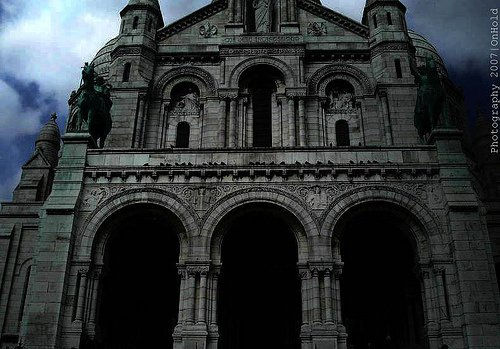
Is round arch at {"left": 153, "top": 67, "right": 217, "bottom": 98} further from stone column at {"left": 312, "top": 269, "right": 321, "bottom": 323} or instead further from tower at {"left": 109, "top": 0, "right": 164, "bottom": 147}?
stone column at {"left": 312, "top": 269, "right": 321, "bottom": 323}

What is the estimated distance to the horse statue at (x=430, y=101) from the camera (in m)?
22.8

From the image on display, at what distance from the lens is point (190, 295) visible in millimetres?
19438

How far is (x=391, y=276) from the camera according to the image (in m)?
23.9

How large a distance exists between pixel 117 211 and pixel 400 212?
32.5ft

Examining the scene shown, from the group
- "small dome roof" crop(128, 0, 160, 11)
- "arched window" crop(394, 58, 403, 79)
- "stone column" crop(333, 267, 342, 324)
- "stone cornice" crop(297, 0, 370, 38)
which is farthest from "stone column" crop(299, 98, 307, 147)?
"small dome roof" crop(128, 0, 160, 11)

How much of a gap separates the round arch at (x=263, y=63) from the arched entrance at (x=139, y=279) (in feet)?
31.2

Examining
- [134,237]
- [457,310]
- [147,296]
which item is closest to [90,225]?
[134,237]

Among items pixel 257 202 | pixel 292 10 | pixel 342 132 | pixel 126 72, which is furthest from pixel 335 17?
pixel 257 202

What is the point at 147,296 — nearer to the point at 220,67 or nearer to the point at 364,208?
the point at 364,208

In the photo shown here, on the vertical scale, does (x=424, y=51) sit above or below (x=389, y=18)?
above

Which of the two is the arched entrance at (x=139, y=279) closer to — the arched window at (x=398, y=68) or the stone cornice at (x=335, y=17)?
the arched window at (x=398, y=68)

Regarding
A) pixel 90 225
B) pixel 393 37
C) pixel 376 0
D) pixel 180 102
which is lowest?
pixel 90 225

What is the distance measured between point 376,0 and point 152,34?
11893 mm

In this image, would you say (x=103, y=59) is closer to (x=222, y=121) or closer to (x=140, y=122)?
(x=140, y=122)
